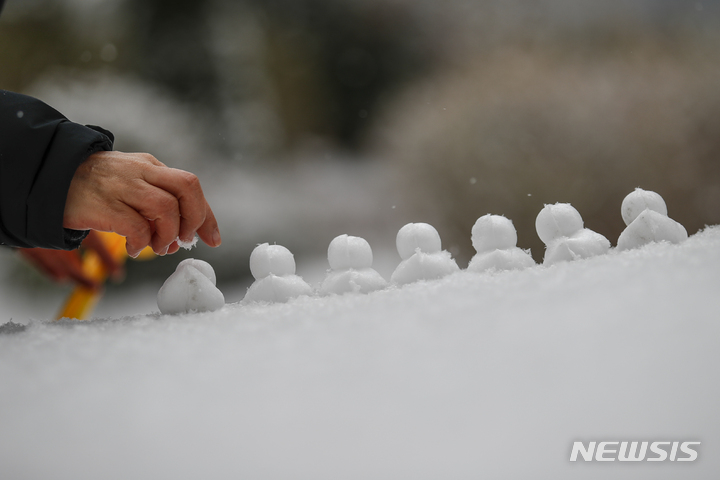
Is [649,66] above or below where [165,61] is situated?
above

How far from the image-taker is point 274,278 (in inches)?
20.2

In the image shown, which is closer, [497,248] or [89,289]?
[497,248]

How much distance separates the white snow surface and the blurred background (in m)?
1.51

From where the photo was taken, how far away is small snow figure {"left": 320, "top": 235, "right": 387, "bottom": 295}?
0.51 metres

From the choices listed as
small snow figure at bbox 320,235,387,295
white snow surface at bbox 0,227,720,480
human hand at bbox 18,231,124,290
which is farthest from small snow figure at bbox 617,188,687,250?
human hand at bbox 18,231,124,290

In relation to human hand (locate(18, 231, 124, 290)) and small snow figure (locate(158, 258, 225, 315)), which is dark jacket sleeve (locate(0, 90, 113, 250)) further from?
human hand (locate(18, 231, 124, 290))

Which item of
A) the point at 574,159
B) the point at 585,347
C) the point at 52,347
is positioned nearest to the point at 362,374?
the point at 585,347

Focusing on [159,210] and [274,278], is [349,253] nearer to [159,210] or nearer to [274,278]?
[274,278]

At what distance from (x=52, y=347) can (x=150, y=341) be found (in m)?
0.06

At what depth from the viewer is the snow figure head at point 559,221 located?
514 mm

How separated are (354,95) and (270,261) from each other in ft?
6.20

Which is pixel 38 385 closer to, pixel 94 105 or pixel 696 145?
pixel 696 145

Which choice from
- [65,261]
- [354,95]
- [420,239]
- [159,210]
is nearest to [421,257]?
[420,239]

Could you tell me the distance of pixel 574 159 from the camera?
5.79 feet
